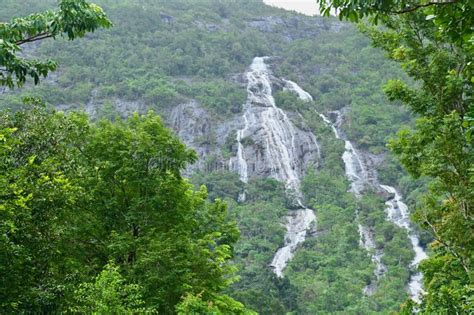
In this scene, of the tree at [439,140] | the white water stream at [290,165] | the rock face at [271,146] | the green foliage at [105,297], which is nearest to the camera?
the green foliage at [105,297]

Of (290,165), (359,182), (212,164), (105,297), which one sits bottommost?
(212,164)

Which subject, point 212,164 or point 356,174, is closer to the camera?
point 356,174

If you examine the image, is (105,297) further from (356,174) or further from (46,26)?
(356,174)

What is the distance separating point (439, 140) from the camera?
802cm

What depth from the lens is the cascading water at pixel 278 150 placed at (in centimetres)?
5272

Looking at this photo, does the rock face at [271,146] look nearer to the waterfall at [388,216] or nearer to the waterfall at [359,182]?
the waterfall at [359,182]

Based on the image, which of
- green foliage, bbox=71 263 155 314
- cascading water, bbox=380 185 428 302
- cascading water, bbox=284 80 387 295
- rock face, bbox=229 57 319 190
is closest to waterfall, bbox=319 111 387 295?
cascading water, bbox=284 80 387 295

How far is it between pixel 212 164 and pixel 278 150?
9072mm

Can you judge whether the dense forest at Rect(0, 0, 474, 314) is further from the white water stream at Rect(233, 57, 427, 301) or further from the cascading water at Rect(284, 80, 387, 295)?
the white water stream at Rect(233, 57, 427, 301)

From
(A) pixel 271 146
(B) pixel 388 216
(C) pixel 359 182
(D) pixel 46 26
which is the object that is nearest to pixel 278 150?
(A) pixel 271 146

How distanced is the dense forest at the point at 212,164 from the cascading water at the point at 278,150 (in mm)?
1129

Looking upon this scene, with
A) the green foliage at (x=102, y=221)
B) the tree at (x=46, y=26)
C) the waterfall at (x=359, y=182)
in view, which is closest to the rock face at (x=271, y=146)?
the waterfall at (x=359, y=182)

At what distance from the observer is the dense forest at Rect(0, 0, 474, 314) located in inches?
276

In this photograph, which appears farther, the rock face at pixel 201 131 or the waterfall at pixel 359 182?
the rock face at pixel 201 131
